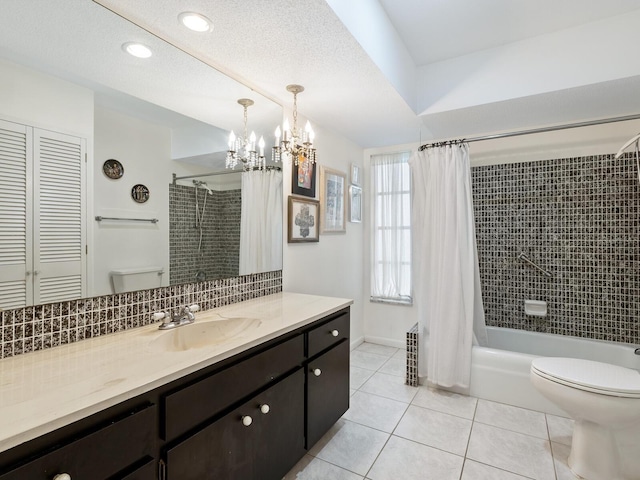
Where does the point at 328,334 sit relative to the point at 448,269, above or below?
below

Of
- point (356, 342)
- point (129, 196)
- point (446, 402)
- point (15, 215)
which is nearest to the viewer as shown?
point (15, 215)

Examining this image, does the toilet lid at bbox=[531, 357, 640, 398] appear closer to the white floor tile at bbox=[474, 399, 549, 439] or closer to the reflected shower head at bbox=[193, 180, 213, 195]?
the white floor tile at bbox=[474, 399, 549, 439]

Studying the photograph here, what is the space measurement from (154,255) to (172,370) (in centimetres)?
76

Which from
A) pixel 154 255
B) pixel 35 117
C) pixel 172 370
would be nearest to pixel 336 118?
pixel 154 255

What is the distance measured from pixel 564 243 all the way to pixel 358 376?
2.15m

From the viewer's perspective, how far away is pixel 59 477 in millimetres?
751

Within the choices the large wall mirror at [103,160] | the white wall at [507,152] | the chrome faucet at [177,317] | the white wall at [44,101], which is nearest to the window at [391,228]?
the white wall at [507,152]

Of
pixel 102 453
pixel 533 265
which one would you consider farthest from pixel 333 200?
pixel 102 453

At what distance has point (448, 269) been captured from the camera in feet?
8.34

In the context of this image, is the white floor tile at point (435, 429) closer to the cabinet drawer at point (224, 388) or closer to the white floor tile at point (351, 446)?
the white floor tile at point (351, 446)

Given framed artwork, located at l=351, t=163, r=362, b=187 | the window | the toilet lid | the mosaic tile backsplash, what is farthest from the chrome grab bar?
the mosaic tile backsplash

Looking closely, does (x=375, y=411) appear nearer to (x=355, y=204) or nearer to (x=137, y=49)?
(x=355, y=204)

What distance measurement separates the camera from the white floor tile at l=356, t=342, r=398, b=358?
335 cm

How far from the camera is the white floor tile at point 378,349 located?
3.35 meters
